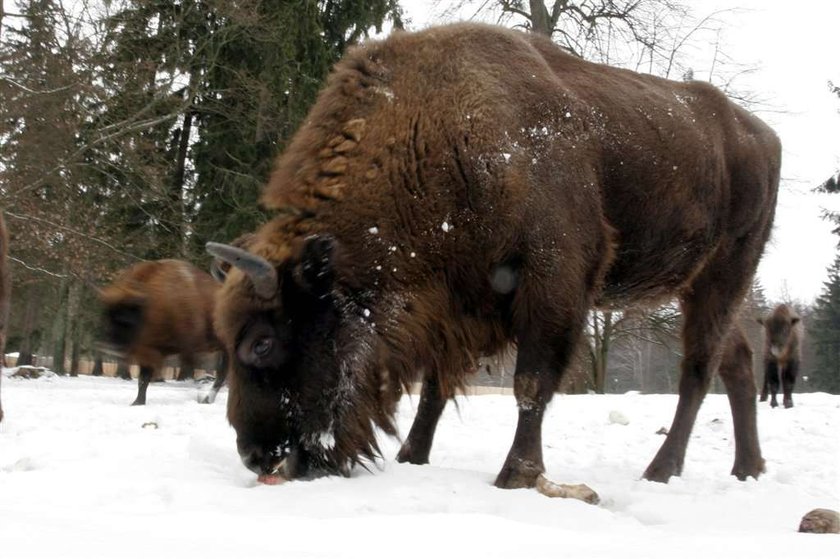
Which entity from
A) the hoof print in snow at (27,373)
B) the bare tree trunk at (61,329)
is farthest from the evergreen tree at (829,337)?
the hoof print in snow at (27,373)

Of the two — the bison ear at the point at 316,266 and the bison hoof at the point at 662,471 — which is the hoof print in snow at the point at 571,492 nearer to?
the bison ear at the point at 316,266

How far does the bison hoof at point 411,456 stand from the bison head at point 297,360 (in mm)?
1289

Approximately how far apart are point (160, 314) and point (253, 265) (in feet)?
22.2

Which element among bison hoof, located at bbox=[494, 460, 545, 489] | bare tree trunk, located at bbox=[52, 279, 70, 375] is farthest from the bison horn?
bare tree trunk, located at bbox=[52, 279, 70, 375]

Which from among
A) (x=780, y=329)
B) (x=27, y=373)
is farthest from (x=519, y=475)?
(x=27, y=373)

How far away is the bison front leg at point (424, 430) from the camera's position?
5719 millimetres

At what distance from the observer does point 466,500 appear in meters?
3.73

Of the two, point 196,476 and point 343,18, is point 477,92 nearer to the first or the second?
point 196,476

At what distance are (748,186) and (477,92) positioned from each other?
110 inches

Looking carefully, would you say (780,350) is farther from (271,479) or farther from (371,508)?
(371,508)

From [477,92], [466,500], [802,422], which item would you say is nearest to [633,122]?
[477,92]

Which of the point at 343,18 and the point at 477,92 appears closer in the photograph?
the point at 477,92

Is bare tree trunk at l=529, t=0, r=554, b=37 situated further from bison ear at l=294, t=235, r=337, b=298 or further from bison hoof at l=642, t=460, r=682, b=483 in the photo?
bison ear at l=294, t=235, r=337, b=298

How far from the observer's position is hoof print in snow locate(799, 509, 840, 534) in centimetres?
345
